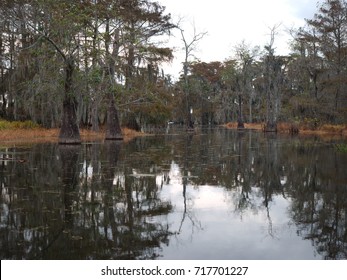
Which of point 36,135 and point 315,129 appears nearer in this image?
point 36,135

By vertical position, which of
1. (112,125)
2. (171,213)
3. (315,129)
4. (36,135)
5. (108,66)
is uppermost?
(108,66)

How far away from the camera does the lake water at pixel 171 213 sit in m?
4.66

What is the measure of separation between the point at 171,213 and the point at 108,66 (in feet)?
58.0

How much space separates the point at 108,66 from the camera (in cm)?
2294

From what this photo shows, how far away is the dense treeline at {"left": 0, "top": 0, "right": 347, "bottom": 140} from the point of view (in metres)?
21.3

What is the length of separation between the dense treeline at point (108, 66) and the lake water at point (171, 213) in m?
11.1

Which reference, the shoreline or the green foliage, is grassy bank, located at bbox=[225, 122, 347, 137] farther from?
the green foliage

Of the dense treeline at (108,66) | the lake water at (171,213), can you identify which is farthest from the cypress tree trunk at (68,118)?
the lake water at (171,213)

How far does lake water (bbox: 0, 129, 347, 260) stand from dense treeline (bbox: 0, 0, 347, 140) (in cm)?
1108

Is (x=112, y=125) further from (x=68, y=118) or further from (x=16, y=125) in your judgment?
(x=16, y=125)

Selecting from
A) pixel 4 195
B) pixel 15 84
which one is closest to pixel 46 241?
pixel 4 195

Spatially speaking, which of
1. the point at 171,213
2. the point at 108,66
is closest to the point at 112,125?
the point at 108,66

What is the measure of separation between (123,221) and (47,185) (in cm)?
334

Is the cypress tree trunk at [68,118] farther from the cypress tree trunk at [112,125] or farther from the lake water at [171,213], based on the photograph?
the lake water at [171,213]
